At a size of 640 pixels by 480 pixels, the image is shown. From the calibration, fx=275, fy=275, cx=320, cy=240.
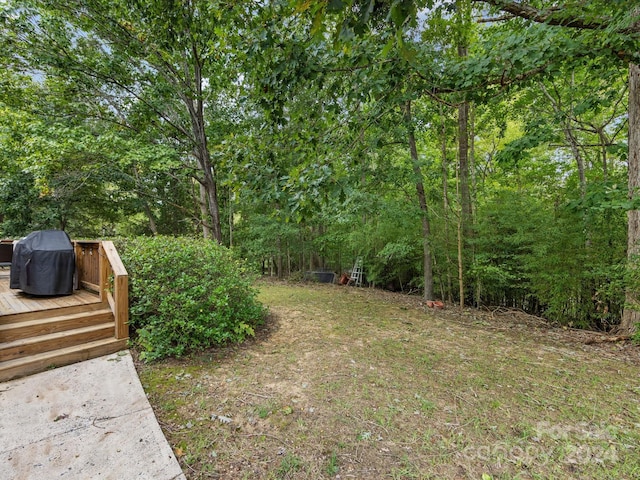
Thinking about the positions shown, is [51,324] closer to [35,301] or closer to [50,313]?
[50,313]

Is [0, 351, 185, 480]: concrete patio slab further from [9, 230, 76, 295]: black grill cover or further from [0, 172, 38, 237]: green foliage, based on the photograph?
[0, 172, 38, 237]: green foliage

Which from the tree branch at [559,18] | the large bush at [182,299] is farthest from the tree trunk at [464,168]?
the large bush at [182,299]

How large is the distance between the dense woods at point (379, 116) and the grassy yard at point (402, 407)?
142 centimetres

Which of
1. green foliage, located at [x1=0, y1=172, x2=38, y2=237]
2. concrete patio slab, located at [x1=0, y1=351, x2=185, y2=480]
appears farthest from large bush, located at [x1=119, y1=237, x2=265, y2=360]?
green foliage, located at [x1=0, y1=172, x2=38, y2=237]

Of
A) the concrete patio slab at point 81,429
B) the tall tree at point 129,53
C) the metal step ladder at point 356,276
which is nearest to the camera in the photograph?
the concrete patio slab at point 81,429

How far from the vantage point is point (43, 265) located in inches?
131

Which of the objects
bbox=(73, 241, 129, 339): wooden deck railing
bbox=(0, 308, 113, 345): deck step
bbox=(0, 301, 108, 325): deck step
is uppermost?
bbox=(73, 241, 129, 339): wooden deck railing

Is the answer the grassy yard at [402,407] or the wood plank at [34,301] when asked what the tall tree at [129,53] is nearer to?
the wood plank at [34,301]

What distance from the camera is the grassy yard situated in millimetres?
1541

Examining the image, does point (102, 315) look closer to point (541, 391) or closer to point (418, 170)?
point (541, 391)

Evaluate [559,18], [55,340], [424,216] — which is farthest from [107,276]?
[559,18]

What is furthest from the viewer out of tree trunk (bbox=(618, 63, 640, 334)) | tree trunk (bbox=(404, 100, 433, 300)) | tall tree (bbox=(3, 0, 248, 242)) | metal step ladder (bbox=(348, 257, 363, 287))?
metal step ladder (bbox=(348, 257, 363, 287))

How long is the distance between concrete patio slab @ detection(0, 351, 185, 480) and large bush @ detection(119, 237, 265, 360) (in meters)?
0.45

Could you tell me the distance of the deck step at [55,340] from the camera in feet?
7.86
